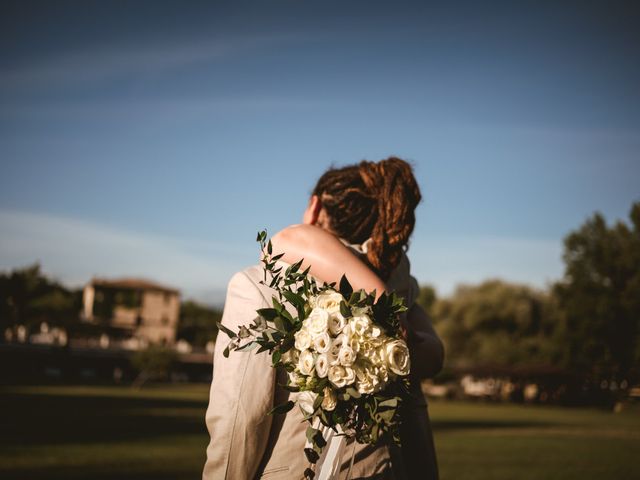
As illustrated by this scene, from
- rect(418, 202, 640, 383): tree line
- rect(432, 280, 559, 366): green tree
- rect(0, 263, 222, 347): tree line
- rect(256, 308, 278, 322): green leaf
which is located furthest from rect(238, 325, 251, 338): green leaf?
rect(0, 263, 222, 347): tree line

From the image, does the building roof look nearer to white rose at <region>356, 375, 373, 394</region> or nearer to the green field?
the green field

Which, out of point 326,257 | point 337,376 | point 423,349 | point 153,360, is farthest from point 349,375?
point 153,360

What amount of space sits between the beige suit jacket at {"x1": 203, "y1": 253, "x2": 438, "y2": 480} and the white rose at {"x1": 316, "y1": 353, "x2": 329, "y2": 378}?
29cm

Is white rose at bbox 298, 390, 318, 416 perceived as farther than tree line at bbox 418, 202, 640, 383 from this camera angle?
No

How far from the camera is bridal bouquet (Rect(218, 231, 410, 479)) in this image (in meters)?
2.02

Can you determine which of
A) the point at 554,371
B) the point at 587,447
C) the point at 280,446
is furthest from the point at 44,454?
the point at 554,371

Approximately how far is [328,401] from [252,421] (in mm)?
378

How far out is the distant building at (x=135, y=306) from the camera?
95188 millimetres

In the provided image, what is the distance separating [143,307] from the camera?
97.4m

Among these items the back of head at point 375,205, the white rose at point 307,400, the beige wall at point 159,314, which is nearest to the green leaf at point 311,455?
the white rose at point 307,400

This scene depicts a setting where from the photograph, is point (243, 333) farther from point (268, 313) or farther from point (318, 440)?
point (318, 440)

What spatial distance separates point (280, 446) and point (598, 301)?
139 feet

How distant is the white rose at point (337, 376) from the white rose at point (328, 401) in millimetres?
46

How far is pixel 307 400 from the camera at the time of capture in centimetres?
206
